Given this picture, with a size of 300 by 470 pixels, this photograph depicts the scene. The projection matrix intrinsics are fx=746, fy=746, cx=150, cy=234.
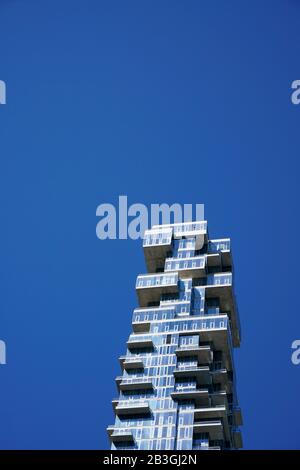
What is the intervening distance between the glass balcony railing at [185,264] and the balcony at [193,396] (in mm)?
31545

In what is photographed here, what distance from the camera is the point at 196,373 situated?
127750 mm

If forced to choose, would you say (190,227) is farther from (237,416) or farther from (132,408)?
(132,408)

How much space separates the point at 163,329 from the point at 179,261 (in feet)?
64.1

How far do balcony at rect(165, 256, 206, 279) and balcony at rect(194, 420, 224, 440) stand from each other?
36592 mm

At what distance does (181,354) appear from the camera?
430ft

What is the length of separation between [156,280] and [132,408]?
106 ft

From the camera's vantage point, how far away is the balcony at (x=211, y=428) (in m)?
120

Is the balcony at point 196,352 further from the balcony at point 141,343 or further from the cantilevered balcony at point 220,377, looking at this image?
the balcony at point 141,343

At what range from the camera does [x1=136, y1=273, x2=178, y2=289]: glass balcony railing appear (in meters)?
147

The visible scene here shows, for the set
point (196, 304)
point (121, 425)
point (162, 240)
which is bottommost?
point (121, 425)

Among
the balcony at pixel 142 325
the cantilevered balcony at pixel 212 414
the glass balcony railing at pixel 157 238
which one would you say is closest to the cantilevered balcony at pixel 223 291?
the glass balcony railing at pixel 157 238

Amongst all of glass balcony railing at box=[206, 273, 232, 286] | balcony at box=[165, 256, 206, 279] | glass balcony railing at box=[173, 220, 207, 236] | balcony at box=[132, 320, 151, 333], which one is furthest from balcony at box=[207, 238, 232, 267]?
balcony at box=[132, 320, 151, 333]
